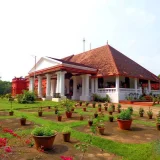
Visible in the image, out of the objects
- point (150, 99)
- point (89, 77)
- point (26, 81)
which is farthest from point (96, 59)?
point (26, 81)

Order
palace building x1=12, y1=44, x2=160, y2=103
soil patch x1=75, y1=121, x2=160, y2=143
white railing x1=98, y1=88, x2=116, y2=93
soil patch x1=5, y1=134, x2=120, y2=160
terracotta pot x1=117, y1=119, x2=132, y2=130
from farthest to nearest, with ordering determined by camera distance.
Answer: white railing x1=98, y1=88, x2=116, y2=93 < palace building x1=12, y1=44, x2=160, y2=103 < terracotta pot x1=117, y1=119, x2=132, y2=130 < soil patch x1=75, y1=121, x2=160, y2=143 < soil patch x1=5, y1=134, x2=120, y2=160

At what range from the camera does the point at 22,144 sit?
A: 222 inches

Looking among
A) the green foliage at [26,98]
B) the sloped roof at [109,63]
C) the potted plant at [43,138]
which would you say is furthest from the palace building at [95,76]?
the potted plant at [43,138]

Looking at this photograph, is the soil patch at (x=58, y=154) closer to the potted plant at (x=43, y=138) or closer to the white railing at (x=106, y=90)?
the potted plant at (x=43, y=138)

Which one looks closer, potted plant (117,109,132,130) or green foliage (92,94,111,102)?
potted plant (117,109,132,130)

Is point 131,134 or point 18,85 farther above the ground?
point 18,85

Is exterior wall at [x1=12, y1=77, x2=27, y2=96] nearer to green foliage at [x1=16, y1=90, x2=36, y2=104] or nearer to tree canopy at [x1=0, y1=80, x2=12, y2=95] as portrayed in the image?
tree canopy at [x1=0, y1=80, x2=12, y2=95]

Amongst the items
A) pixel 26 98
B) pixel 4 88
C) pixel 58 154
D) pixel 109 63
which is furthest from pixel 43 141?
pixel 4 88

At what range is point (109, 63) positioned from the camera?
23.7 m

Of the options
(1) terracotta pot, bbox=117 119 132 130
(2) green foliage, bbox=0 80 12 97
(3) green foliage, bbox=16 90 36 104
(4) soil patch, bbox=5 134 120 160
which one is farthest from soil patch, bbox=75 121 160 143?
(2) green foliage, bbox=0 80 12 97

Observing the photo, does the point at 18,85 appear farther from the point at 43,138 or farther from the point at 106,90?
the point at 43,138

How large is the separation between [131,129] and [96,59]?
770 inches

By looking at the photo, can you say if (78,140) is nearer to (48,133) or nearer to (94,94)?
(48,133)

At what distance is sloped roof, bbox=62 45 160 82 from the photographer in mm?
22203
